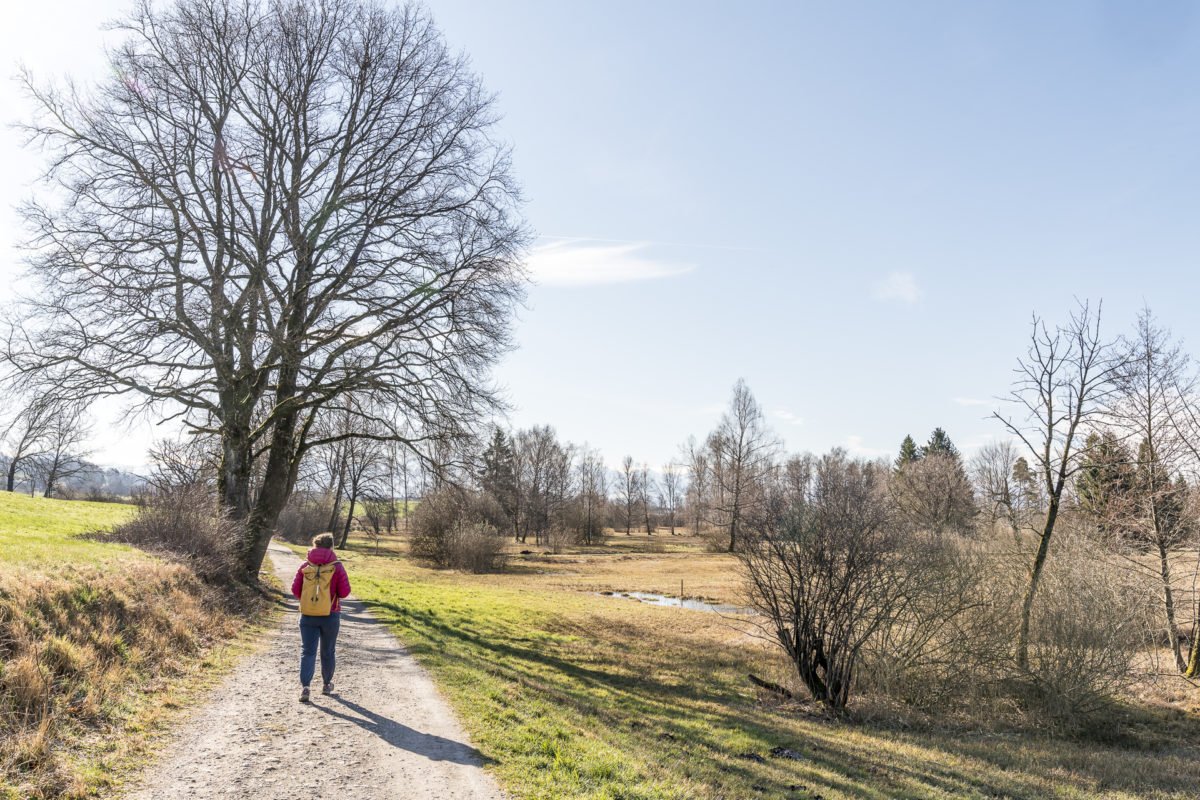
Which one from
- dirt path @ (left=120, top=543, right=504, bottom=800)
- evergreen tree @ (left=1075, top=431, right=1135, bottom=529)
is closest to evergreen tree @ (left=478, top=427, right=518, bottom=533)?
evergreen tree @ (left=1075, top=431, right=1135, bottom=529)

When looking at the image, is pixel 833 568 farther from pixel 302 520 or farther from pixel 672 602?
pixel 302 520

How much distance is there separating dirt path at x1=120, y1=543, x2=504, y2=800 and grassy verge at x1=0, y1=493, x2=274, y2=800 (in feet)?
1.47

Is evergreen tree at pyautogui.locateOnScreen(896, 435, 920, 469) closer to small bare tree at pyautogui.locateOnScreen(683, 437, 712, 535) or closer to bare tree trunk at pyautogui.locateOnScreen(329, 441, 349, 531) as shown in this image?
small bare tree at pyautogui.locateOnScreen(683, 437, 712, 535)

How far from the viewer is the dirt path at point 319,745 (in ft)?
16.8

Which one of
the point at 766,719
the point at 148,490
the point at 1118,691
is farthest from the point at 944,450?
the point at 148,490

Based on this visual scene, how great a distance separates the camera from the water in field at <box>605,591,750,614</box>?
2728cm

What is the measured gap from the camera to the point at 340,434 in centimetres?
1698

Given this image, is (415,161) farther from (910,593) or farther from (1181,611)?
(1181,611)

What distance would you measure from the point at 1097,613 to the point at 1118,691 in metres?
1.63

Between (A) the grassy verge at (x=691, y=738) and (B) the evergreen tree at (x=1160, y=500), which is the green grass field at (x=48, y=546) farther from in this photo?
(B) the evergreen tree at (x=1160, y=500)

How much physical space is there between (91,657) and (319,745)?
3.04m

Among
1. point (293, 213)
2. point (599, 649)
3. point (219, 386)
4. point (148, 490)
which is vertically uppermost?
point (293, 213)

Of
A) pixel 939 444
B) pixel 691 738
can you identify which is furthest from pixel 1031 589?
pixel 939 444

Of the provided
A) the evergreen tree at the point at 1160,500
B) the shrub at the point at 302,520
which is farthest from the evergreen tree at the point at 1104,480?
the shrub at the point at 302,520
